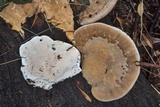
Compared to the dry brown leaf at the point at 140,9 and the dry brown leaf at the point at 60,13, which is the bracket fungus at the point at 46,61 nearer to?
the dry brown leaf at the point at 60,13

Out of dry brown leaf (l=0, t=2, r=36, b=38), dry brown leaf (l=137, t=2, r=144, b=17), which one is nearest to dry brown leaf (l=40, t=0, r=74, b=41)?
dry brown leaf (l=0, t=2, r=36, b=38)

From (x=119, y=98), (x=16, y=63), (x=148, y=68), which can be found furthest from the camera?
(x=148, y=68)

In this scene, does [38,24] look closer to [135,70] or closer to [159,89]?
[135,70]

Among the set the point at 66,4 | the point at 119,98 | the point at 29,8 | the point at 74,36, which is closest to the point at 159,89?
the point at 119,98

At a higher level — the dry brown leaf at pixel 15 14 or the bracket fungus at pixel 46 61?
the dry brown leaf at pixel 15 14

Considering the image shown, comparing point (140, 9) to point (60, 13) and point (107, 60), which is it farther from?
point (60, 13)

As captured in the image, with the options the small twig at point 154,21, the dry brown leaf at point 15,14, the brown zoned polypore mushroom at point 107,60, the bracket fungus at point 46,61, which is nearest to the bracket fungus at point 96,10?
the brown zoned polypore mushroom at point 107,60

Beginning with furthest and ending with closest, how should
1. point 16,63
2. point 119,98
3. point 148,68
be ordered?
point 148,68 < point 119,98 < point 16,63
